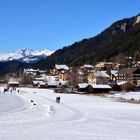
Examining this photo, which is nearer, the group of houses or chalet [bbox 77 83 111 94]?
chalet [bbox 77 83 111 94]

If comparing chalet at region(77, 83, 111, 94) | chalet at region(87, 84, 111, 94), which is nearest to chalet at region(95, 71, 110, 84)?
chalet at region(77, 83, 111, 94)

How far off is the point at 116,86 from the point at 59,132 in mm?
116749

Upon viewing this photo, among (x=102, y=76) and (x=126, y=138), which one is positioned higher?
(x=102, y=76)

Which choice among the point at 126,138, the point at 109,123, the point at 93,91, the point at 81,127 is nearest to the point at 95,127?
the point at 81,127

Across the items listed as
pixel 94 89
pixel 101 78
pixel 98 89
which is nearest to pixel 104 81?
pixel 101 78

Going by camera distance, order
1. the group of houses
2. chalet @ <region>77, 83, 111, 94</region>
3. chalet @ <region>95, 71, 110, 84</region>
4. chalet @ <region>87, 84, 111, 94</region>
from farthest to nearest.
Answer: chalet @ <region>95, 71, 110, 84</region> < the group of houses < chalet @ <region>77, 83, 111, 94</region> < chalet @ <region>87, 84, 111, 94</region>

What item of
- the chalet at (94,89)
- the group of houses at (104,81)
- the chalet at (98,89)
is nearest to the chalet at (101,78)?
the group of houses at (104,81)

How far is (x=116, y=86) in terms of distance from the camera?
144 meters

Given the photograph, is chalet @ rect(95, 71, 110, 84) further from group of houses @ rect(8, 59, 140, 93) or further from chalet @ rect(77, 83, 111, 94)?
chalet @ rect(77, 83, 111, 94)

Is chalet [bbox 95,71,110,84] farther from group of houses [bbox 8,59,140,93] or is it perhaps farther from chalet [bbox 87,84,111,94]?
chalet [bbox 87,84,111,94]

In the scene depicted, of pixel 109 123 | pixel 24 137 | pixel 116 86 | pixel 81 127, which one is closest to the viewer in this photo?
pixel 24 137

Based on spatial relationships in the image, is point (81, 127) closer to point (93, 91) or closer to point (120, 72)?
point (93, 91)

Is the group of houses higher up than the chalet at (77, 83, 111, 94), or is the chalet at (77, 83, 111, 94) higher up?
the group of houses

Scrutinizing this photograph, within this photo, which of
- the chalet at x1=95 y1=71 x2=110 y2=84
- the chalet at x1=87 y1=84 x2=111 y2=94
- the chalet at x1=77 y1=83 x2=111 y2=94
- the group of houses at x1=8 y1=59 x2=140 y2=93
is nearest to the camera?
the chalet at x1=87 y1=84 x2=111 y2=94
